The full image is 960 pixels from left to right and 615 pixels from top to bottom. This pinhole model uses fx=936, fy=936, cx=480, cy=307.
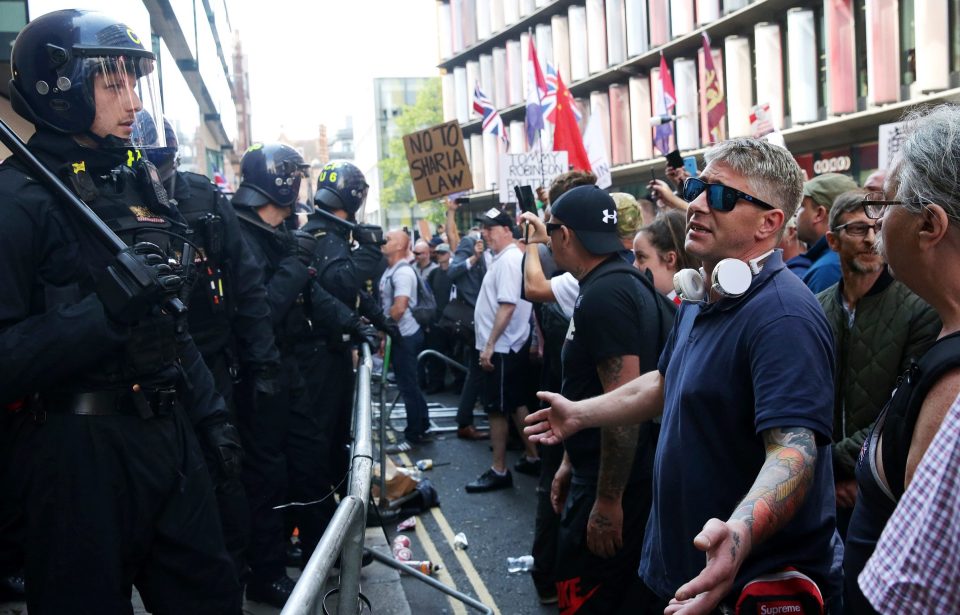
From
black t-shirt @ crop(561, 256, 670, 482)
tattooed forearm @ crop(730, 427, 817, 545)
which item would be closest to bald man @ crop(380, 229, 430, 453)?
black t-shirt @ crop(561, 256, 670, 482)

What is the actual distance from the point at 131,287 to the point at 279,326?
2939mm

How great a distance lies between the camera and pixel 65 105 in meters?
3.11

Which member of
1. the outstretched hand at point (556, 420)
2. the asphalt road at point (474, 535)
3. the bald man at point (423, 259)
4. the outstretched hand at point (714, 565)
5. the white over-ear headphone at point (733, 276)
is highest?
the white over-ear headphone at point (733, 276)

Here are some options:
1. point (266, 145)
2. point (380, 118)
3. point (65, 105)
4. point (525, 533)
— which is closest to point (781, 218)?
point (65, 105)

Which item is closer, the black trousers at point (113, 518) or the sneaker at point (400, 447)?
the black trousers at point (113, 518)

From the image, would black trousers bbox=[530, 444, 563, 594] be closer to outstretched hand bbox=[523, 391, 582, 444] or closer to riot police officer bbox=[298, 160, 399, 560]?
riot police officer bbox=[298, 160, 399, 560]

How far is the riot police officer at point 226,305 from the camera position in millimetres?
4035

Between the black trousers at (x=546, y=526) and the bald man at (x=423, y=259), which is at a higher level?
the bald man at (x=423, y=259)

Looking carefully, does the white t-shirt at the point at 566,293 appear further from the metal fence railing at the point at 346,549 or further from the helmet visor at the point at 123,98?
the helmet visor at the point at 123,98

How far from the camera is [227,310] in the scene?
14.6 ft

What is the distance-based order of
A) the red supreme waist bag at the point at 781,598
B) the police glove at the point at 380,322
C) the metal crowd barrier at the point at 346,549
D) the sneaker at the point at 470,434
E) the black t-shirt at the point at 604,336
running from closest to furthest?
the metal crowd barrier at the point at 346,549
the red supreme waist bag at the point at 781,598
the black t-shirt at the point at 604,336
the police glove at the point at 380,322
the sneaker at the point at 470,434

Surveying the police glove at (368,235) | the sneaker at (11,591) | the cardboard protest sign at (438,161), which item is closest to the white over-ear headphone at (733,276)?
the sneaker at (11,591)

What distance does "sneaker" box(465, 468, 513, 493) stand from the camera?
25.8 feet

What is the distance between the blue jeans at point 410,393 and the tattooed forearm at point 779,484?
7786 millimetres
